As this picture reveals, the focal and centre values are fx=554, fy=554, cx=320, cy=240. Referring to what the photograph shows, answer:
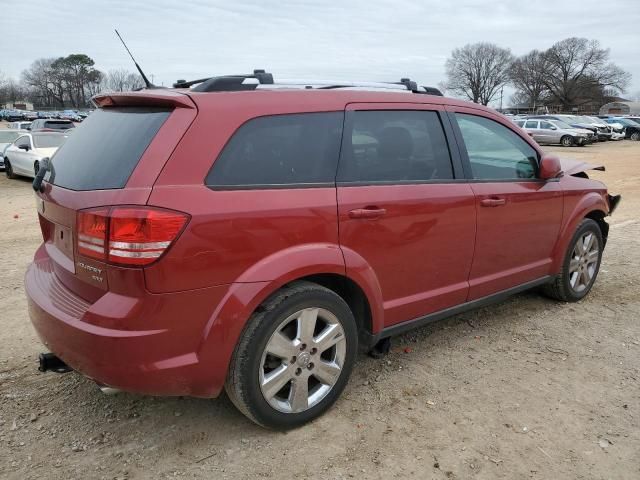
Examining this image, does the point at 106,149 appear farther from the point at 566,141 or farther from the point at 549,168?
the point at 566,141

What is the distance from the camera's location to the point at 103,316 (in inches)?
→ 94.0

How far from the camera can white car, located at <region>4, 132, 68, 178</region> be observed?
14.3 meters

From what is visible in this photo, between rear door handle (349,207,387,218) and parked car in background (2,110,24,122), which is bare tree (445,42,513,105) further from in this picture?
rear door handle (349,207,387,218)

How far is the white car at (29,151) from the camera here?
14258 millimetres

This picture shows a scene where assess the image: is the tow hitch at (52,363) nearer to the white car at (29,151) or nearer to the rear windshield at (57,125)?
the white car at (29,151)

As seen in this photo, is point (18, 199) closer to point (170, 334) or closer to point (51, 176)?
point (51, 176)

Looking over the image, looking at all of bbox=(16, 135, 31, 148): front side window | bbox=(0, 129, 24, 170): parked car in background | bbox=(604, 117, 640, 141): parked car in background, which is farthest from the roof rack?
bbox=(604, 117, 640, 141): parked car in background

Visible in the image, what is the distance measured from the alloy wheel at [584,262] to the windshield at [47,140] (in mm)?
13681

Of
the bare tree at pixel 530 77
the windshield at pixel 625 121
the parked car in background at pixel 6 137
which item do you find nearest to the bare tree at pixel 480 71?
the bare tree at pixel 530 77

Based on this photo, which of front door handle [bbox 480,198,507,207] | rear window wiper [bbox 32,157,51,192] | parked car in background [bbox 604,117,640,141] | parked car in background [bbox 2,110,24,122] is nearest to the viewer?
rear window wiper [bbox 32,157,51,192]

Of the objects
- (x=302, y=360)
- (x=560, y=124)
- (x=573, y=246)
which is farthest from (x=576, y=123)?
(x=302, y=360)

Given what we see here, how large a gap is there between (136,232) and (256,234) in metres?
0.54

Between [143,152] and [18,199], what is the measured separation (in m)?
10.9

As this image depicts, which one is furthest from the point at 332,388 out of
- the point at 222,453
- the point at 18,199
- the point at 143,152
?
the point at 18,199
